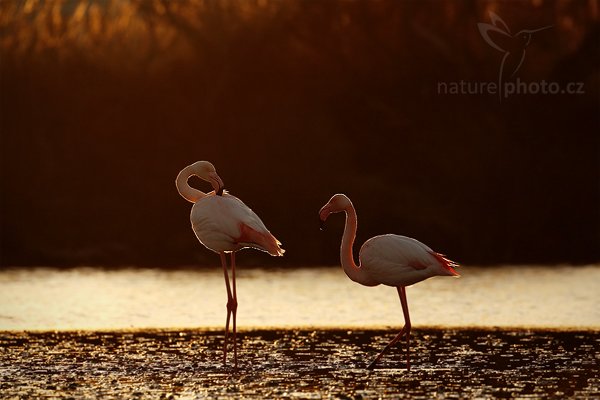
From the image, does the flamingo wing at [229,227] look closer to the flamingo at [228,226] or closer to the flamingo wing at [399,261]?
the flamingo at [228,226]

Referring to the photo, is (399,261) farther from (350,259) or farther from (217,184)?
(217,184)

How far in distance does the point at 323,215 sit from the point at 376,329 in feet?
7.32

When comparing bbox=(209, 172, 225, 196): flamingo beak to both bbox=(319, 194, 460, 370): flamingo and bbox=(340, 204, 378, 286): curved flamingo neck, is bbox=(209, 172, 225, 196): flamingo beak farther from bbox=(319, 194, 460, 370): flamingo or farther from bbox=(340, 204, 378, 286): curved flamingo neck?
bbox=(340, 204, 378, 286): curved flamingo neck

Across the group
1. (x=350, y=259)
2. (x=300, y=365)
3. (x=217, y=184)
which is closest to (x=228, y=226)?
(x=217, y=184)

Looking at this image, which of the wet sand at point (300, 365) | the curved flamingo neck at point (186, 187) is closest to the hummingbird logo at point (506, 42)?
the wet sand at point (300, 365)

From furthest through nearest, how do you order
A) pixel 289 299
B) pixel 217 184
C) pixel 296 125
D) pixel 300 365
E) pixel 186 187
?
1. pixel 296 125
2. pixel 289 299
3. pixel 186 187
4. pixel 217 184
5. pixel 300 365

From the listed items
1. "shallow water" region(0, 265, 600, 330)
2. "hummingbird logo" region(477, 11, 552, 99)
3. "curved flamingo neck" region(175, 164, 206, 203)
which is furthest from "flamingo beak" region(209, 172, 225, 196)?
"hummingbird logo" region(477, 11, 552, 99)

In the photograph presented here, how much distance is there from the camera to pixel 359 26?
23.3m

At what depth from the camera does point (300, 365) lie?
10.1m

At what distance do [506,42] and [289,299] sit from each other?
375 inches

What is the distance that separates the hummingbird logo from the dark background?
129 mm

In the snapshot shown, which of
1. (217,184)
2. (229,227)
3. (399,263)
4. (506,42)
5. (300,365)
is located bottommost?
(300,365)

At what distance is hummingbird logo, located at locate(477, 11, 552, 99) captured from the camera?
22.5m

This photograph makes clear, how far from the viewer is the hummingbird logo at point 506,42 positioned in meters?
22.5
